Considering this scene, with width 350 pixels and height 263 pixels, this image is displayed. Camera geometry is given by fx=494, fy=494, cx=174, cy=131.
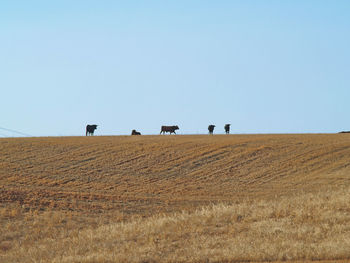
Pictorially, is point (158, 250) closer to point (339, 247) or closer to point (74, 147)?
point (339, 247)

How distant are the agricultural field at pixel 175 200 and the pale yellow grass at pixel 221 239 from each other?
3cm

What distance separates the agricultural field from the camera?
12.5m

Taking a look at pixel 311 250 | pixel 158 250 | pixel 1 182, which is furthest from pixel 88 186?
pixel 311 250

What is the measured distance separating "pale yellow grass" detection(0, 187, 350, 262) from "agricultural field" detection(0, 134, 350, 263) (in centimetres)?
3

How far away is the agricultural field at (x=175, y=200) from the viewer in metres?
12.5

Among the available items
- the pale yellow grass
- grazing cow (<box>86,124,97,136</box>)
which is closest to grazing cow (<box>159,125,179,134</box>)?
grazing cow (<box>86,124,97,136</box>)

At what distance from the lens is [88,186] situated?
3238 centimetres

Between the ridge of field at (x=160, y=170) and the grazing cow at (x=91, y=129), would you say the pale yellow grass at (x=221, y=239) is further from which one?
the grazing cow at (x=91, y=129)

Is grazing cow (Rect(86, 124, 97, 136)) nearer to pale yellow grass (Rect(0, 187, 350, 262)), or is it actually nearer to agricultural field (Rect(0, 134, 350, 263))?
agricultural field (Rect(0, 134, 350, 263))

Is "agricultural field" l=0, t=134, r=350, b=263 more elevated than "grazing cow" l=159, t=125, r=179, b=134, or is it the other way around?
"grazing cow" l=159, t=125, r=179, b=134

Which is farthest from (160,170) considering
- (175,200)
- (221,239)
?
(221,239)

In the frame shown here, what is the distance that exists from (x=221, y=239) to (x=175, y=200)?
1313cm

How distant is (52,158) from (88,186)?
12.8 meters

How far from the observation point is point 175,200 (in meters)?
26.3
